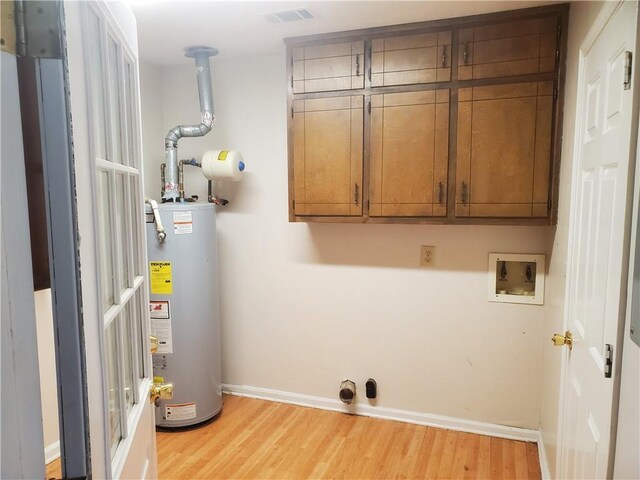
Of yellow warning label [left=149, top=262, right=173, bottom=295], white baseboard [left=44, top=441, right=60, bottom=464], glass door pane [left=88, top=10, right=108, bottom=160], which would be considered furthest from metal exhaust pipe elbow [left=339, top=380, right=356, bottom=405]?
white baseboard [left=44, top=441, right=60, bottom=464]

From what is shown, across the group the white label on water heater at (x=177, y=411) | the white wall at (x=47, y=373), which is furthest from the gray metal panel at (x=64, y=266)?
the white label on water heater at (x=177, y=411)

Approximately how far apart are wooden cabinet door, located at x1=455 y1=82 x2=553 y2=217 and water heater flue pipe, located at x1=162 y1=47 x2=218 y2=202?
1.54m

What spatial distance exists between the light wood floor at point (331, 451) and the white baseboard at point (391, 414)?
5 centimetres

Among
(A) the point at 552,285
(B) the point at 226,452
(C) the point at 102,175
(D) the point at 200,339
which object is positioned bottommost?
(B) the point at 226,452

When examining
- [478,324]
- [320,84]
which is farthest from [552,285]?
[320,84]

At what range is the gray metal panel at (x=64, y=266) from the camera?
599mm

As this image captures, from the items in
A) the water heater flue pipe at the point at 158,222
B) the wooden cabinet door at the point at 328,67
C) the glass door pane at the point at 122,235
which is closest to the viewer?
the glass door pane at the point at 122,235

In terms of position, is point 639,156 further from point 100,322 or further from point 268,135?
point 268,135

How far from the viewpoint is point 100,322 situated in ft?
2.73

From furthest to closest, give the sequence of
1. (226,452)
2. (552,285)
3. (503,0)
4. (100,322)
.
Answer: (226,452) → (552,285) → (503,0) → (100,322)

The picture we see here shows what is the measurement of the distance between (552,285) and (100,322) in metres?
2.13

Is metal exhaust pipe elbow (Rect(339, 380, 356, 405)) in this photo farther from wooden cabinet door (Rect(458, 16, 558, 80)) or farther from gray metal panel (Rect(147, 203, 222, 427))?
wooden cabinet door (Rect(458, 16, 558, 80))

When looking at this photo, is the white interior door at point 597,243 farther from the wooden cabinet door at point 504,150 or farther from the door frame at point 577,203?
the wooden cabinet door at point 504,150

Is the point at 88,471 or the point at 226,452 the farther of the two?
the point at 226,452
